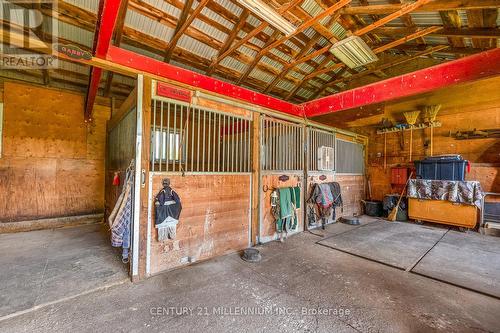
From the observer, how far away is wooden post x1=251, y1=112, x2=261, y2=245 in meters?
3.24

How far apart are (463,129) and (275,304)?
19.0ft

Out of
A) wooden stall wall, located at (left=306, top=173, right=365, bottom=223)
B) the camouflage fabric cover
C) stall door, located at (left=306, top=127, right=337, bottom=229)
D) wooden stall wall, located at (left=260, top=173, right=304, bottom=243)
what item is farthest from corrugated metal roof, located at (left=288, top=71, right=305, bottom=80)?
the camouflage fabric cover

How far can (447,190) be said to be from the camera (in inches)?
169

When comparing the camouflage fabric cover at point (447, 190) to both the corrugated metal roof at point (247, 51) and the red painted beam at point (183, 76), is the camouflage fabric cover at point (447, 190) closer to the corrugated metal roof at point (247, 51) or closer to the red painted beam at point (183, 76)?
the red painted beam at point (183, 76)

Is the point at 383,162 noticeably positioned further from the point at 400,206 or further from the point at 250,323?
the point at 250,323

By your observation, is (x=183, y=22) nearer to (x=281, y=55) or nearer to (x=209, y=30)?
(x=209, y=30)

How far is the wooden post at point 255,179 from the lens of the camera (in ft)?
10.6

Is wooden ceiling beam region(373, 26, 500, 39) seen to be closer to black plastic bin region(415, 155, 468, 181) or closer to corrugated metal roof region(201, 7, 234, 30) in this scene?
black plastic bin region(415, 155, 468, 181)

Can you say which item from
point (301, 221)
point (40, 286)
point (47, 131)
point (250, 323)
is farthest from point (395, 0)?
point (47, 131)

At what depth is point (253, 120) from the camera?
130 inches

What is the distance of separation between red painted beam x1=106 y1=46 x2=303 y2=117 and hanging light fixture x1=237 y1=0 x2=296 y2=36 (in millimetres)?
875

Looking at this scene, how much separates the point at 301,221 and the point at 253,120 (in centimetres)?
215

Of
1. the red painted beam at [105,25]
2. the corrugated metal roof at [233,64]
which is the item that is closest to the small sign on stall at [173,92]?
the red painted beam at [105,25]

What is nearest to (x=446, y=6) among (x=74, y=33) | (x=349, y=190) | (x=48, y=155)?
(x=349, y=190)
